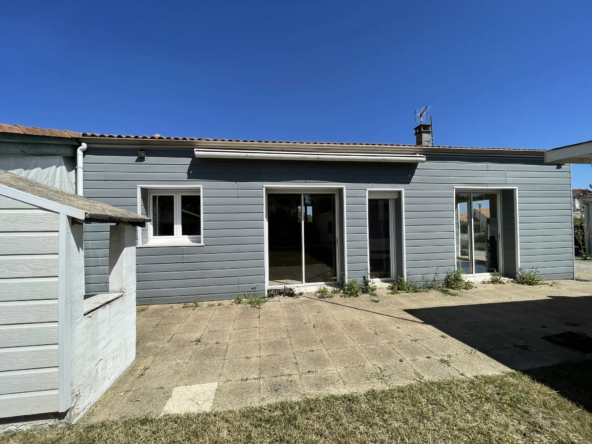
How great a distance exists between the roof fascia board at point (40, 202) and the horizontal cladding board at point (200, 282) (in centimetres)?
369

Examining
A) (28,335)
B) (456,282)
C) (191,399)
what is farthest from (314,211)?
(28,335)

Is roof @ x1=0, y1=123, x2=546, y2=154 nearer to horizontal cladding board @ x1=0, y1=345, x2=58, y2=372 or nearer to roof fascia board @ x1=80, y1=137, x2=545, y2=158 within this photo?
roof fascia board @ x1=80, y1=137, x2=545, y2=158

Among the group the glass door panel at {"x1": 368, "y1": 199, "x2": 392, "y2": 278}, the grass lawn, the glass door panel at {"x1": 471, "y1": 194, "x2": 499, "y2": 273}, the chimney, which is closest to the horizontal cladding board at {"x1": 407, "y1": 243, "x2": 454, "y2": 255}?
the glass door panel at {"x1": 368, "y1": 199, "x2": 392, "y2": 278}

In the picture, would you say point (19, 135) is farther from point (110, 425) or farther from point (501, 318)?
point (501, 318)

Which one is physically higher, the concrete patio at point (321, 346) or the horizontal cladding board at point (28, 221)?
→ the horizontal cladding board at point (28, 221)

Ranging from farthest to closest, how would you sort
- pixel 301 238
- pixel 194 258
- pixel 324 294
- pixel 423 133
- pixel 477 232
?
pixel 423 133, pixel 477 232, pixel 301 238, pixel 324 294, pixel 194 258

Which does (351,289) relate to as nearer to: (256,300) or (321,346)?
(256,300)

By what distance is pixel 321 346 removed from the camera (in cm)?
338

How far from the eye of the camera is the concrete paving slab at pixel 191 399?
7.23 feet

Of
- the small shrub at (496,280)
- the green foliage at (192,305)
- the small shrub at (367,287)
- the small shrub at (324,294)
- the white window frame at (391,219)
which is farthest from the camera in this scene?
the small shrub at (496,280)

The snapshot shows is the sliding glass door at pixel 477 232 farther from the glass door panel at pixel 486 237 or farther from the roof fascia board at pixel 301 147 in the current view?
the roof fascia board at pixel 301 147

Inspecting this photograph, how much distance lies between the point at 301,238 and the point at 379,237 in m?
2.05

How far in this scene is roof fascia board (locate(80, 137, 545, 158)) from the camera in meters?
5.12

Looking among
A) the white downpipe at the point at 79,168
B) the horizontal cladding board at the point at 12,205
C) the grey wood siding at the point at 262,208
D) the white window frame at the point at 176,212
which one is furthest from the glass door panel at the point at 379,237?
the white downpipe at the point at 79,168
